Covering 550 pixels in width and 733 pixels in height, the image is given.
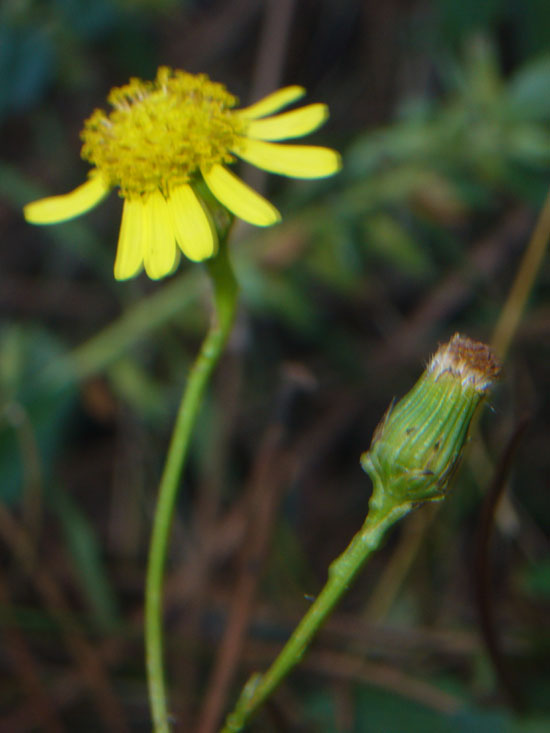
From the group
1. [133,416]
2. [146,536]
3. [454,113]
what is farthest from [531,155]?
[146,536]

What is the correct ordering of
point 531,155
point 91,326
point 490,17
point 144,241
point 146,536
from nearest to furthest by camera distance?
point 144,241, point 531,155, point 490,17, point 146,536, point 91,326

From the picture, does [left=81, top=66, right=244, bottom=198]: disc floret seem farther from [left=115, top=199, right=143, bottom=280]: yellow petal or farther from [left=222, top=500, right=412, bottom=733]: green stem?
[left=222, top=500, right=412, bottom=733]: green stem

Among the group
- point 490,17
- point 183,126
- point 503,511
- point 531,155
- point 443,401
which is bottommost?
point 443,401

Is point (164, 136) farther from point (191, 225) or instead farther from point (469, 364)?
point (469, 364)

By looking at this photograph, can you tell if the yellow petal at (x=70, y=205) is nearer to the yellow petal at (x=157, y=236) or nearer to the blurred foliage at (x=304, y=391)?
the yellow petal at (x=157, y=236)

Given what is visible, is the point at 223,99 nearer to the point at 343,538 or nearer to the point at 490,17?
the point at 490,17

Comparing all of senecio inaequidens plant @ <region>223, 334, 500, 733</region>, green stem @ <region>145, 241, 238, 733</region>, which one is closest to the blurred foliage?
green stem @ <region>145, 241, 238, 733</region>
